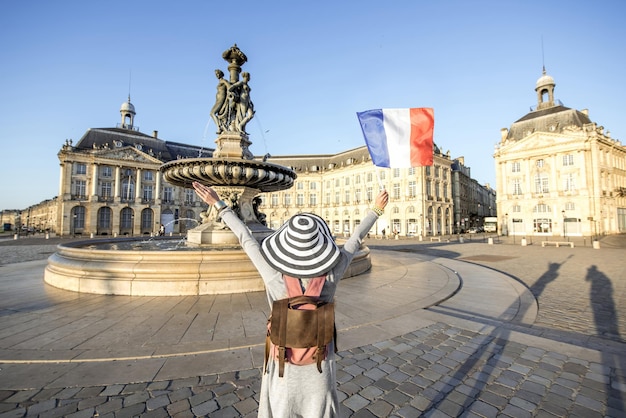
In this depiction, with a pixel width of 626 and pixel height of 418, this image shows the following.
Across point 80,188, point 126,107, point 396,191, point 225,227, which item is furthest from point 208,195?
point 126,107

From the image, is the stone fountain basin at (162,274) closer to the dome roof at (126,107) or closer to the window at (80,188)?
the window at (80,188)

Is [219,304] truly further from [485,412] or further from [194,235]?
[194,235]

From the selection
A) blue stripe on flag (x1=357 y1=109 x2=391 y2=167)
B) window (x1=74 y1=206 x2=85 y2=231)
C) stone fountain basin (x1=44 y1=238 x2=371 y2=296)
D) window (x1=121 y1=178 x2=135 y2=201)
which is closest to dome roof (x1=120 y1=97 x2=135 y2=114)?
window (x1=121 y1=178 x2=135 y2=201)

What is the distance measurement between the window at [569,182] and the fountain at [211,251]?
47737 mm

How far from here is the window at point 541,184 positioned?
139 ft

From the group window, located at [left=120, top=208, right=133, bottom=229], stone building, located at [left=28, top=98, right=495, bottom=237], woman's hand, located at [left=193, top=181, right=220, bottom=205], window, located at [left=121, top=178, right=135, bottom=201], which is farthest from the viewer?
window, located at [left=121, top=178, right=135, bottom=201]

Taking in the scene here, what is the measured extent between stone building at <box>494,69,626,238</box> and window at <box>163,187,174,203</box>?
62.8 metres

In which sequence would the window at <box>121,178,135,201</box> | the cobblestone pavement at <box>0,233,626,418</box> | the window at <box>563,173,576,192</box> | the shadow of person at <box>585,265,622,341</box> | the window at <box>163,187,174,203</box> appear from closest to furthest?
the cobblestone pavement at <box>0,233,626,418</box>
the shadow of person at <box>585,265,622,341</box>
the window at <box>563,173,576,192</box>
the window at <box>121,178,135,201</box>
the window at <box>163,187,174,203</box>

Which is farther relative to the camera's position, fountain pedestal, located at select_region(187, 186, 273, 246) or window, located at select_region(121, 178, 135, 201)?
window, located at select_region(121, 178, 135, 201)

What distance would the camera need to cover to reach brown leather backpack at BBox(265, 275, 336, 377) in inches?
55.7

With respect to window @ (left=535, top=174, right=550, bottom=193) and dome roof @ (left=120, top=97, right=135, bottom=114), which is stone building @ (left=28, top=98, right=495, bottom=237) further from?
window @ (left=535, top=174, right=550, bottom=193)

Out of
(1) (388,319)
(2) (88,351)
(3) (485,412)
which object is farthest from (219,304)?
(3) (485,412)

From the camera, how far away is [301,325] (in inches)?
55.6

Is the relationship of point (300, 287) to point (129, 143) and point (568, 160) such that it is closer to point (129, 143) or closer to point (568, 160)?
point (568, 160)
